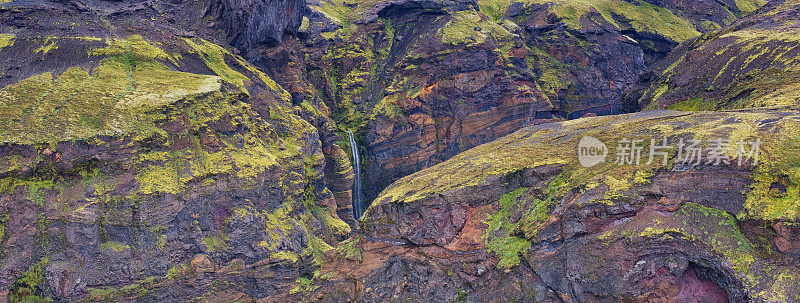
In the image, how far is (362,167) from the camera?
56.9 m

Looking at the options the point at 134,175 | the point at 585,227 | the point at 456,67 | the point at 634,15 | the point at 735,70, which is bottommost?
the point at 134,175

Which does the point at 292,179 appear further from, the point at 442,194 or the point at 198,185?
the point at 442,194

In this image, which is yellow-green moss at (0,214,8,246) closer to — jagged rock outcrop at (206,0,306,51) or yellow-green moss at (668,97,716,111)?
jagged rock outcrop at (206,0,306,51)

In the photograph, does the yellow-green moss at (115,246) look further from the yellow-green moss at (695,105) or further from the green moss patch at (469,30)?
the green moss patch at (469,30)

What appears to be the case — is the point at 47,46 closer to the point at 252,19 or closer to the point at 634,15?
the point at 252,19

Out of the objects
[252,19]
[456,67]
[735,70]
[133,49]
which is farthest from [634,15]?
[133,49]

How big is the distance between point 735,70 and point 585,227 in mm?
18034

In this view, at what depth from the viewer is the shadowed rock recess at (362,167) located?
1327 centimetres

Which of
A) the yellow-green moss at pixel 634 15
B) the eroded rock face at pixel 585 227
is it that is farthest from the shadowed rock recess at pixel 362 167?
the yellow-green moss at pixel 634 15

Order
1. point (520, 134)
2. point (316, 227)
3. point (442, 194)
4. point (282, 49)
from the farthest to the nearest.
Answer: point (282, 49) → point (316, 227) → point (520, 134) → point (442, 194)

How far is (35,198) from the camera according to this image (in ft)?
85.4

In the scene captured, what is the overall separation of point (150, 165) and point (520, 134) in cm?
2215

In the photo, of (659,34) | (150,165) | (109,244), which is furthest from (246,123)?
(659,34)

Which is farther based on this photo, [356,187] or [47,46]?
[356,187]
